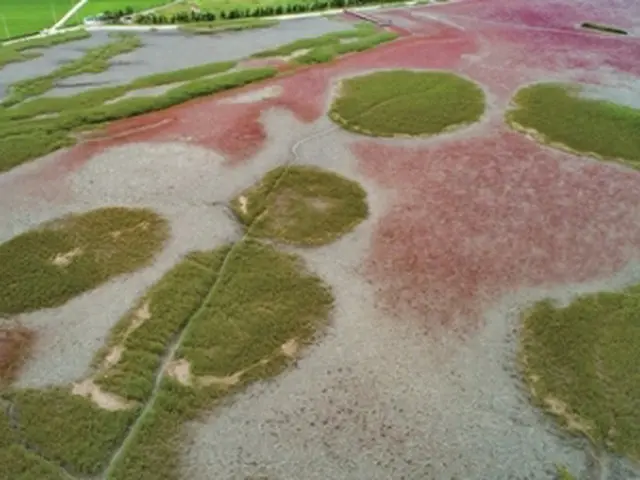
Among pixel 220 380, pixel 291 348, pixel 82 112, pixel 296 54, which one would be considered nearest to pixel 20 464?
pixel 220 380

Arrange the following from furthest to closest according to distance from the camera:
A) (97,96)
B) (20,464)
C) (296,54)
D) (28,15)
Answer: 1. (28,15)
2. (296,54)
3. (97,96)
4. (20,464)

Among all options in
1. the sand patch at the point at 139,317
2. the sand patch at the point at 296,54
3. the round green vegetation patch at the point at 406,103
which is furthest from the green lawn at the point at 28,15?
the sand patch at the point at 139,317

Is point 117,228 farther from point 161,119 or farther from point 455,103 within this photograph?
point 455,103

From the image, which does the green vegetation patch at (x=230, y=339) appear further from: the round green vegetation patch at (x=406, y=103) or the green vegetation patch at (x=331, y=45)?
the green vegetation patch at (x=331, y=45)

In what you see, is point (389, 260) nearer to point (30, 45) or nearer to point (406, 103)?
point (406, 103)

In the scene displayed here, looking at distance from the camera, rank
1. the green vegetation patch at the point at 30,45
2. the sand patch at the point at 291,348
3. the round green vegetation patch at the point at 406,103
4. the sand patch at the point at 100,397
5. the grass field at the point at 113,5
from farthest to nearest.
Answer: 1. the grass field at the point at 113,5
2. the green vegetation patch at the point at 30,45
3. the round green vegetation patch at the point at 406,103
4. the sand patch at the point at 291,348
5. the sand patch at the point at 100,397
